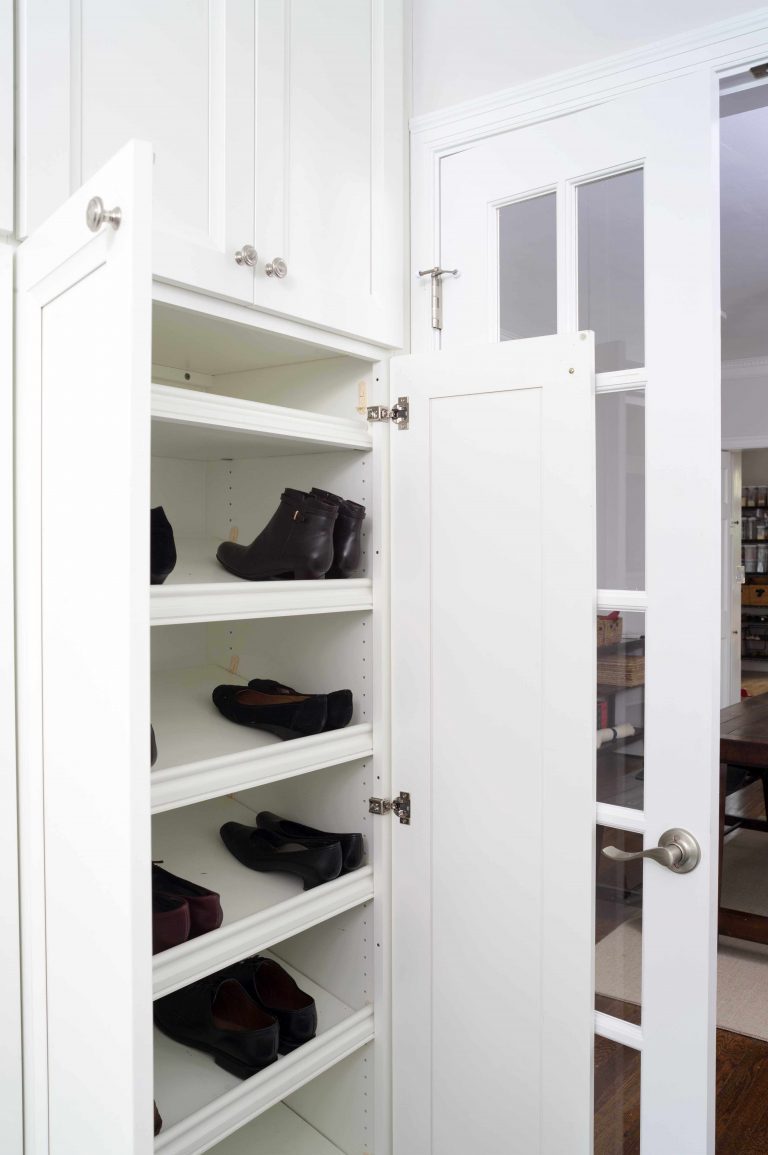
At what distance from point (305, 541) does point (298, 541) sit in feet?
0.05

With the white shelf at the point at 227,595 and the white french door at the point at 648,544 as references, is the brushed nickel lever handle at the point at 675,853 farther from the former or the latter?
the white shelf at the point at 227,595

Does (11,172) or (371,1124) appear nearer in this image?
(11,172)

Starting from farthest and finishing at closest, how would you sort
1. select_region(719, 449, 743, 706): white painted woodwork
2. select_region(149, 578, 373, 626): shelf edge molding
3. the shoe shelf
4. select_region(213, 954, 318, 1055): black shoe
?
select_region(719, 449, 743, 706): white painted woodwork → select_region(213, 954, 318, 1055): black shoe → the shoe shelf → select_region(149, 578, 373, 626): shelf edge molding

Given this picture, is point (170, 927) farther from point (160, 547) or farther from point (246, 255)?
point (246, 255)

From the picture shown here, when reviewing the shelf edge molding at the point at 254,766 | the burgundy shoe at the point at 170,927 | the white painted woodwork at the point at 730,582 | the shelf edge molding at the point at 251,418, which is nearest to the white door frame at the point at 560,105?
the shelf edge molding at the point at 251,418

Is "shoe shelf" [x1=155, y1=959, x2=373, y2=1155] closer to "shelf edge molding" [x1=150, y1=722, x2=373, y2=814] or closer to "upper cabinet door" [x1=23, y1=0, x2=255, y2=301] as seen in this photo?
"shelf edge molding" [x1=150, y1=722, x2=373, y2=814]

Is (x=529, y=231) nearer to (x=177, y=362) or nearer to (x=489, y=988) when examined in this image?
(x=177, y=362)

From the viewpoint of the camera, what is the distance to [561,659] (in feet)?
4.75

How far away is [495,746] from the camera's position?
1534 mm

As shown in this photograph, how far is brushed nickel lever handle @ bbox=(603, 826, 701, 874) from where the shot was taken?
1332 millimetres

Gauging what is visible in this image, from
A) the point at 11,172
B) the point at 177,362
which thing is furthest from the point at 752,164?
the point at 11,172

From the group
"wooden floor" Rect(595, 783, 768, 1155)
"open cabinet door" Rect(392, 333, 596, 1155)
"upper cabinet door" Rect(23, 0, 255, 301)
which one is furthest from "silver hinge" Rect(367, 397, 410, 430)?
"wooden floor" Rect(595, 783, 768, 1155)

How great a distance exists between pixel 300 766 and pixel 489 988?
21.2 inches

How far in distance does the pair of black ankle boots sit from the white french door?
32cm
